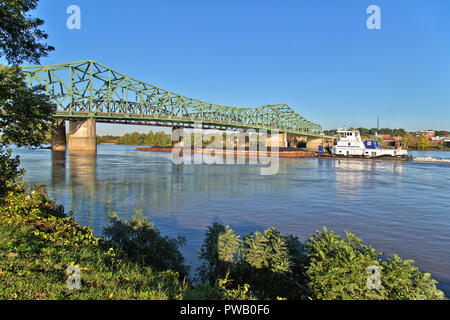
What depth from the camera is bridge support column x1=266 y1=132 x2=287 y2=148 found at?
11756 cm

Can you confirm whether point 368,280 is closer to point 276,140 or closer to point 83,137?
point 83,137

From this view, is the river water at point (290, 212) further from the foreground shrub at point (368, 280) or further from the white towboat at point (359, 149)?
the white towboat at point (359, 149)

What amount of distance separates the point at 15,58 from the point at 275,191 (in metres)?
18.0

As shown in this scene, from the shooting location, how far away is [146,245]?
6371mm

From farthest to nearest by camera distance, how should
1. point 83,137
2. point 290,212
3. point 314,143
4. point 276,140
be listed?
point 314,143 → point 276,140 → point 83,137 → point 290,212

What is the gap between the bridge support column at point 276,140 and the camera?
386 ft

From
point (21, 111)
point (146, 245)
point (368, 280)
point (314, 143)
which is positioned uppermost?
point (314, 143)

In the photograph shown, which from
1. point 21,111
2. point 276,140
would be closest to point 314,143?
point 276,140

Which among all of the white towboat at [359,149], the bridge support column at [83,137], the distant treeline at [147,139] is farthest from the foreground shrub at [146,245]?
the distant treeline at [147,139]

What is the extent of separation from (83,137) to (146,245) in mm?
78532

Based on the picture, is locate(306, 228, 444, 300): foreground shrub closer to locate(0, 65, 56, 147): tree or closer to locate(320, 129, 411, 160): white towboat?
locate(0, 65, 56, 147): tree

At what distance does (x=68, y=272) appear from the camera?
14.5ft

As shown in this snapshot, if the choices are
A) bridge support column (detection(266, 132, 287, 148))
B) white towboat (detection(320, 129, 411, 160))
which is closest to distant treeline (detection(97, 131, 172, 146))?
bridge support column (detection(266, 132, 287, 148))

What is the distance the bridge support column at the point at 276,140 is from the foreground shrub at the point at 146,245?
111132mm
